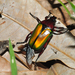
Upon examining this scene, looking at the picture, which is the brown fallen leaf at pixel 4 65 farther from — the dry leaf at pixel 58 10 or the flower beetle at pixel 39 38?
the dry leaf at pixel 58 10

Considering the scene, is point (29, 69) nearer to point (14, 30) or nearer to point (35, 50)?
point (35, 50)

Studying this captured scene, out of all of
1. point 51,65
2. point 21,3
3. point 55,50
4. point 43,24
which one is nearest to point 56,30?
point 43,24

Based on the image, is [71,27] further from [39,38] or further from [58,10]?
[39,38]

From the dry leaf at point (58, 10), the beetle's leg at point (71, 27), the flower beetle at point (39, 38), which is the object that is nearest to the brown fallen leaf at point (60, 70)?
the flower beetle at point (39, 38)

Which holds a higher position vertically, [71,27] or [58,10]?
[58,10]

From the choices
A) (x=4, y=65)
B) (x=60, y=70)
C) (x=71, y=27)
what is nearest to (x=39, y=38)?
(x=71, y=27)

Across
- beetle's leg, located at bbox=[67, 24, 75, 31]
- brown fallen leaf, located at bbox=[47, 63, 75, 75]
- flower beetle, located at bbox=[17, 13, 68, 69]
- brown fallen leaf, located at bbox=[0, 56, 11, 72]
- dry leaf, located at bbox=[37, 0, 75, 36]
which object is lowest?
brown fallen leaf, located at bbox=[47, 63, 75, 75]

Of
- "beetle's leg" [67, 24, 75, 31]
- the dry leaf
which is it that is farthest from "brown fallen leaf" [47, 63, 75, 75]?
the dry leaf

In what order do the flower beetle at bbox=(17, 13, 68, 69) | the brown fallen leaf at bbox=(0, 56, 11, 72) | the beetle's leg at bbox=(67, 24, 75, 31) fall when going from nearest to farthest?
the brown fallen leaf at bbox=(0, 56, 11, 72) → the beetle's leg at bbox=(67, 24, 75, 31) → the flower beetle at bbox=(17, 13, 68, 69)

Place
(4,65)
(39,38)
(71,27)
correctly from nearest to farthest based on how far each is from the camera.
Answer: (4,65) → (71,27) → (39,38)

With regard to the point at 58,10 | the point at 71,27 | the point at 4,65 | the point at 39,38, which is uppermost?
the point at 58,10

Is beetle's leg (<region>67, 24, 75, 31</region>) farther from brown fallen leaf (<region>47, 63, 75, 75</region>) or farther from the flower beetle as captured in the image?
brown fallen leaf (<region>47, 63, 75, 75</region>)
